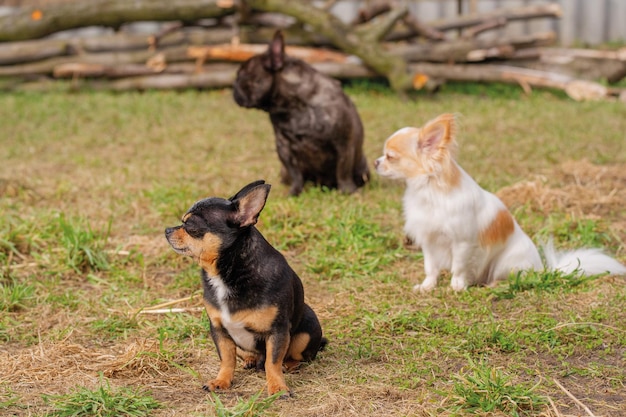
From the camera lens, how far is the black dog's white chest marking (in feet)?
13.1

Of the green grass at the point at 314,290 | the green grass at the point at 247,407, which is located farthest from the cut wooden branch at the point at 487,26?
the green grass at the point at 247,407

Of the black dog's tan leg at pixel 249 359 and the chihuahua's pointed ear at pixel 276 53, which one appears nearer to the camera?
the black dog's tan leg at pixel 249 359

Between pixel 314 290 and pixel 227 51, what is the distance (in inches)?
314

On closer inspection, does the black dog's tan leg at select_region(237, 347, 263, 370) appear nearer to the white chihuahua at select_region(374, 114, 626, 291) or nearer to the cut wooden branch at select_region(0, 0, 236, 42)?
the white chihuahua at select_region(374, 114, 626, 291)

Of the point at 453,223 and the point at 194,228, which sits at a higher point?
the point at 194,228

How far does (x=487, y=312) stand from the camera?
5.12 meters

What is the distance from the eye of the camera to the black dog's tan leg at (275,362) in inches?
156

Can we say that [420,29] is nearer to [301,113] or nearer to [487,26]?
[487,26]

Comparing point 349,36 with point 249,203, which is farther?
point 349,36

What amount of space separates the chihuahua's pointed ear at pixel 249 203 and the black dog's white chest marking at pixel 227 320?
300mm

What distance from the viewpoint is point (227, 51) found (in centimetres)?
1302

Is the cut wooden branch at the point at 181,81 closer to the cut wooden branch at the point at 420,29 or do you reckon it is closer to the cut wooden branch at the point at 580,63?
the cut wooden branch at the point at 420,29

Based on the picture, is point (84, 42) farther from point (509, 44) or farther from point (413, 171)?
point (413, 171)

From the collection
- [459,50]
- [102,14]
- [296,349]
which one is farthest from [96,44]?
[296,349]
